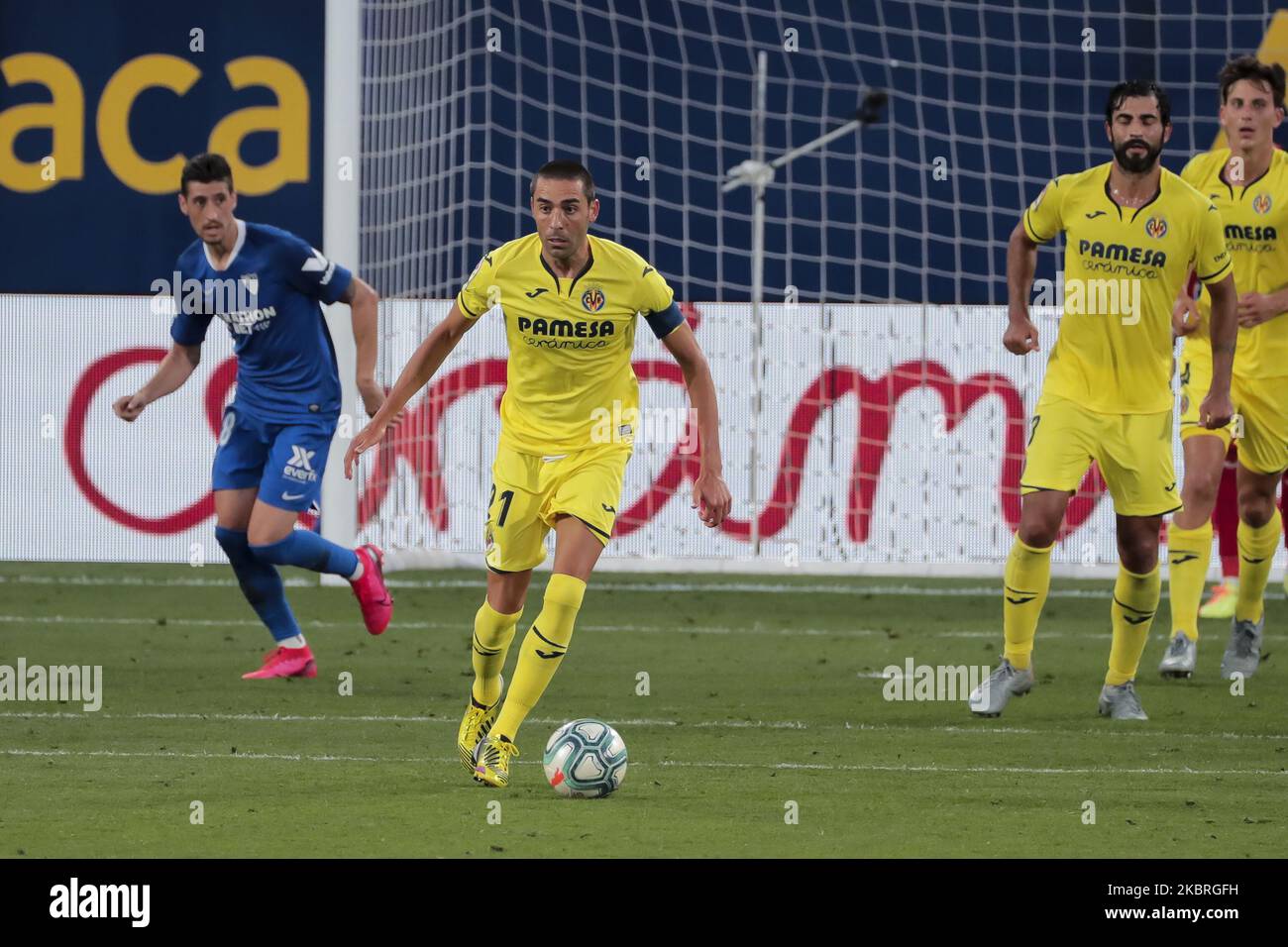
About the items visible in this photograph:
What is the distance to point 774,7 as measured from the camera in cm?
1728

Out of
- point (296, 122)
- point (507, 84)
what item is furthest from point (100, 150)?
point (507, 84)

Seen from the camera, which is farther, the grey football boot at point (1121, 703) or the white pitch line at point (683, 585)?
the white pitch line at point (683, 585)

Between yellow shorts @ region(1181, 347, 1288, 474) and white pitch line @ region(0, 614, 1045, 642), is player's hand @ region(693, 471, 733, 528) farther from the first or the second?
white pitch line @ region(0, 614, 1045, 642)

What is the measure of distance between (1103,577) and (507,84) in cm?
600

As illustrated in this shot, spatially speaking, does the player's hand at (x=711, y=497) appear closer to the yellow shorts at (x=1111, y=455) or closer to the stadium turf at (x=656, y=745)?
the stadium turf at (x=656, y=745)

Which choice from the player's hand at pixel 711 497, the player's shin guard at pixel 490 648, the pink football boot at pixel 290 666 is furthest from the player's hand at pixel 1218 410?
the pink football boot at pixel 290 666

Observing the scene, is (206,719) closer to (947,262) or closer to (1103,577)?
(1103,577)

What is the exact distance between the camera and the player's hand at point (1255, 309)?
8.63 meters

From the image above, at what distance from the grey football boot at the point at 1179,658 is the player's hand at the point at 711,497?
330cm

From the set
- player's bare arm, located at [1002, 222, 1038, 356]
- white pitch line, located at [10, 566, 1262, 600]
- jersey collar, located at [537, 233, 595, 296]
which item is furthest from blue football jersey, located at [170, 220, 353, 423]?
white pitch line, located at [10, 566, 1262, 600]

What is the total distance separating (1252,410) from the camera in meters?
9.11

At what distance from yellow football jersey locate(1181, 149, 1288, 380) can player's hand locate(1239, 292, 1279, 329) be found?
0.12 metres

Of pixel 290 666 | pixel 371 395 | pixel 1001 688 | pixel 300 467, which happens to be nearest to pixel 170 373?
pixel 300 467

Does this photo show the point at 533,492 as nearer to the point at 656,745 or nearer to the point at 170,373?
the point at 656,745
